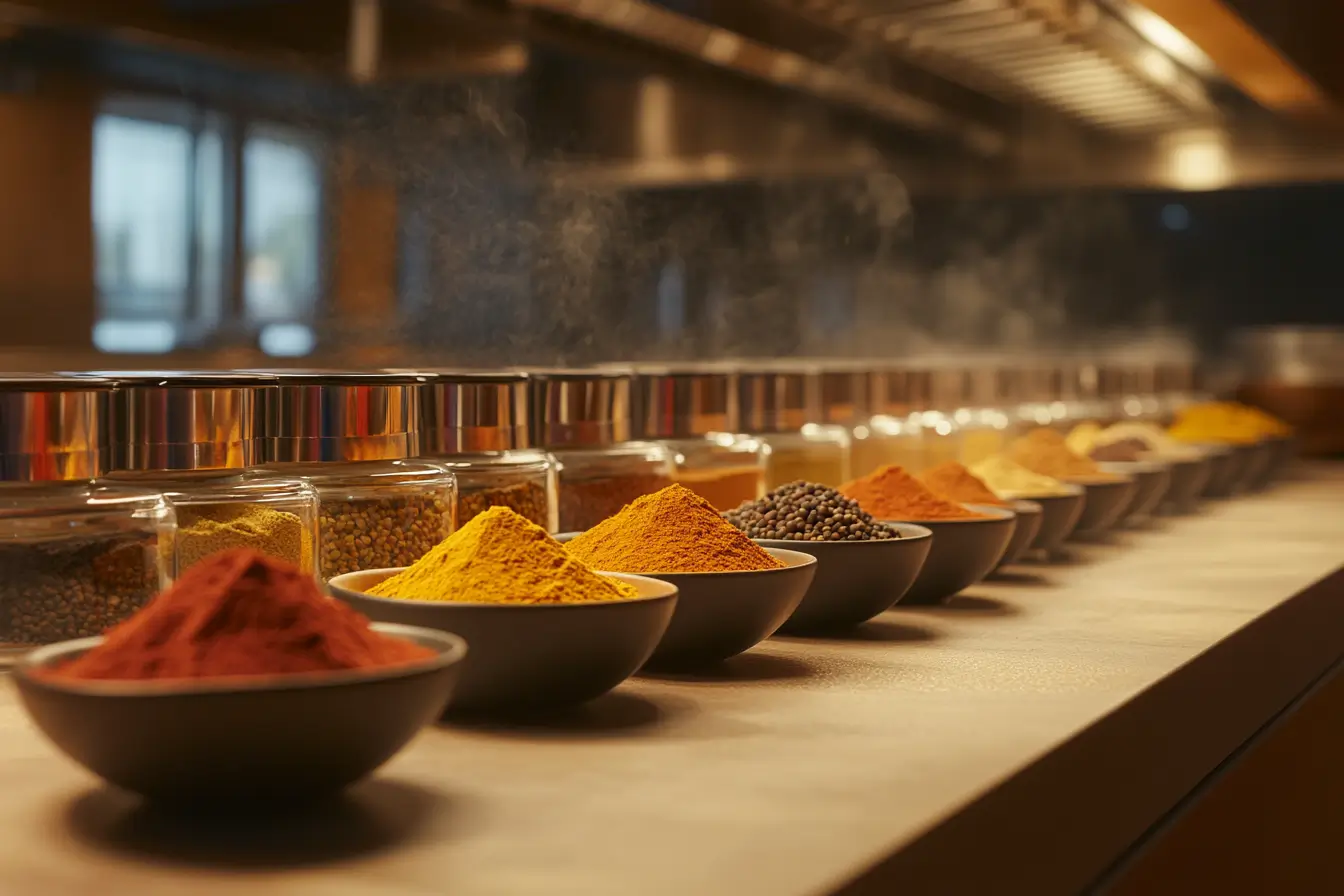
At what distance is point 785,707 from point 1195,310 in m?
3.65

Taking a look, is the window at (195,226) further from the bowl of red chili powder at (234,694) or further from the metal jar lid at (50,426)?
the bowl of red chili powder at (234,694)

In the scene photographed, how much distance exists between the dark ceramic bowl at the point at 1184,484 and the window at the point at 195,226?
1.43 meters

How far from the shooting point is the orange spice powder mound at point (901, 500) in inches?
52.6

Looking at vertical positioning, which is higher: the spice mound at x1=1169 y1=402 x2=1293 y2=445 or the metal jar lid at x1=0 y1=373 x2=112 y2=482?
the metal jar lid at x1=0 y1=373 x2=112 y2=482

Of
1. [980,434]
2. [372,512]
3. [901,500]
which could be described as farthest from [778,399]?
[372,512]

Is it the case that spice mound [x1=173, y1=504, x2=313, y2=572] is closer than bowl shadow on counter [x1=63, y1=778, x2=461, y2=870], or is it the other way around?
bowl shadow on counter [x1=63, y1=778, x2=461, y2=870]

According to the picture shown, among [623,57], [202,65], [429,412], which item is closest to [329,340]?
[202,65]

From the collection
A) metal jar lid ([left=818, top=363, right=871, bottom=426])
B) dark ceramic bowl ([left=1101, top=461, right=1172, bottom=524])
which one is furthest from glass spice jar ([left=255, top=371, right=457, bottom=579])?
dark ceramic bowl ([left=1101, top=461, right=1172, bottom=524])

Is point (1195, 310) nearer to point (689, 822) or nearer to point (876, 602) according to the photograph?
point (876, 602)

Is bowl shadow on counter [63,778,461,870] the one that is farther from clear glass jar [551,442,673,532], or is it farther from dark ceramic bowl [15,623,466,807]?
clear glass jar [551,442,673,532]

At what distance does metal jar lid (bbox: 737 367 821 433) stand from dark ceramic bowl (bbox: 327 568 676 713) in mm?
842

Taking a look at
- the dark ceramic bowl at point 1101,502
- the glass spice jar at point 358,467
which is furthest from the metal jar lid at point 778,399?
the glass spice jar at point 358,467

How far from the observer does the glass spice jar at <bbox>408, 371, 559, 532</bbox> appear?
3.88 ft

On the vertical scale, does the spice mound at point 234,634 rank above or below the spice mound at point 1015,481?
above
